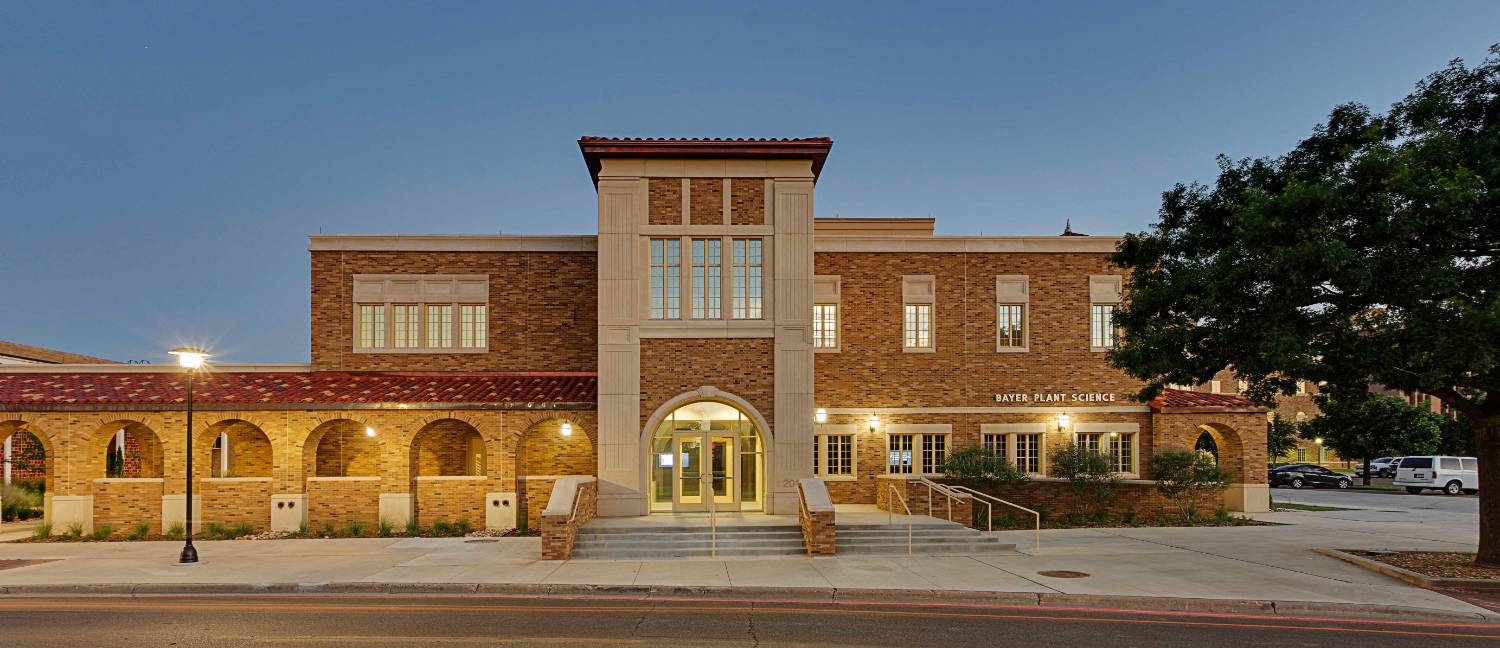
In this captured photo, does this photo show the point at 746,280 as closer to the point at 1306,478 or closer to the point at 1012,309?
the point at 1012,309

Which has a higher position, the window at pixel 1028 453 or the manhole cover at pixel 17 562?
the window at pixel 1028 453

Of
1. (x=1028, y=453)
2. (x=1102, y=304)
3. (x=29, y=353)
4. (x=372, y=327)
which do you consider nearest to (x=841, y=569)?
(x=1028, y=453)

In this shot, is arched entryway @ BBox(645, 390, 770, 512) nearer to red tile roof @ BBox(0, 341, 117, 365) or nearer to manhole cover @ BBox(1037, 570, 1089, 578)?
manhole cover @ BBox(1037, 570, 1089, 578)

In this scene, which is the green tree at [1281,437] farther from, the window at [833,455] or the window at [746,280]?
the window at [746,280]

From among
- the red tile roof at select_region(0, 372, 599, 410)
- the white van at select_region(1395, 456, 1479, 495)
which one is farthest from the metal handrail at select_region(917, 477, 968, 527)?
the white van at select_region(1395, 456, 1479, 495)

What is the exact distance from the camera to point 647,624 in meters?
12.2

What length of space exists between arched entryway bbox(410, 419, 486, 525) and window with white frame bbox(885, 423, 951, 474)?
11.5m

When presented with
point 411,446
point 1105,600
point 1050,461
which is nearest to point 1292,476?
point 1050,461

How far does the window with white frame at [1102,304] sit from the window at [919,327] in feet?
16.2

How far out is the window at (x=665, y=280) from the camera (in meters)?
21.9

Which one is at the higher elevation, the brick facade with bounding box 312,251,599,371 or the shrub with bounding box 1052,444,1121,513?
the brick facade with bounding box 312,251,599,371

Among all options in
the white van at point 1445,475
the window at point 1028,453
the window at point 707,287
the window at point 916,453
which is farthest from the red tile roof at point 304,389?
the white van at point 1445,475

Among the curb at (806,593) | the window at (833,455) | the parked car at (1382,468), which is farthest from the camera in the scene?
the parked car at (1382,468)

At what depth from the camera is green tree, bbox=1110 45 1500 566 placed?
1406 centimetres
